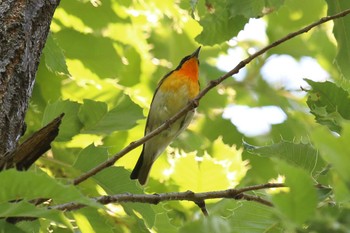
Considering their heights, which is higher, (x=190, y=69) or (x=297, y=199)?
(x=190, y=69)

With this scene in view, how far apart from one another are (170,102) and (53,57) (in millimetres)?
2124

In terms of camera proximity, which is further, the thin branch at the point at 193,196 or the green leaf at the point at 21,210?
the thin branch at the point at 193,196

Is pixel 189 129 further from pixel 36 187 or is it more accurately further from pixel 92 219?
pixel 36 187

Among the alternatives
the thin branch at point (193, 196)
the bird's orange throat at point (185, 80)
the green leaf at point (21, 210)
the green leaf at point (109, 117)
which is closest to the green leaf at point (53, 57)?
the green leaf at point (109, 117)

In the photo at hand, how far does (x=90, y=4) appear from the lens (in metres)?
3.78

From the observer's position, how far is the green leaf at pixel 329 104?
1948 millimetres

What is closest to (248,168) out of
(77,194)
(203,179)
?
(203,179)

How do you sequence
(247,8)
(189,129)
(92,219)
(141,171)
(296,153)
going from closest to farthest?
1. (296,153)
2. (92,219)
3. (247,8)
4. (141,171)
5. (189,129)

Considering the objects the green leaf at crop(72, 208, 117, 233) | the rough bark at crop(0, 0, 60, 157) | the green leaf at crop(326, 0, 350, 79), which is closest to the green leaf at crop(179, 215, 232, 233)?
the rough bark at crop(0, 0, 60, 157)

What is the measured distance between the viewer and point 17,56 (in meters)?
2.17

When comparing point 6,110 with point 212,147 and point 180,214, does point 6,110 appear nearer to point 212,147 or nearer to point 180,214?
point 180,214

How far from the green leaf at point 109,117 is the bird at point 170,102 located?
121 cm

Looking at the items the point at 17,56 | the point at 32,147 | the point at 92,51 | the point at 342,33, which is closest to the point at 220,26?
the point at 342,33

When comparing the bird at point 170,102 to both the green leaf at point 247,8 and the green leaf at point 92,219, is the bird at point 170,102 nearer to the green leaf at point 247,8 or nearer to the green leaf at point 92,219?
the green leaf at point 247,8
